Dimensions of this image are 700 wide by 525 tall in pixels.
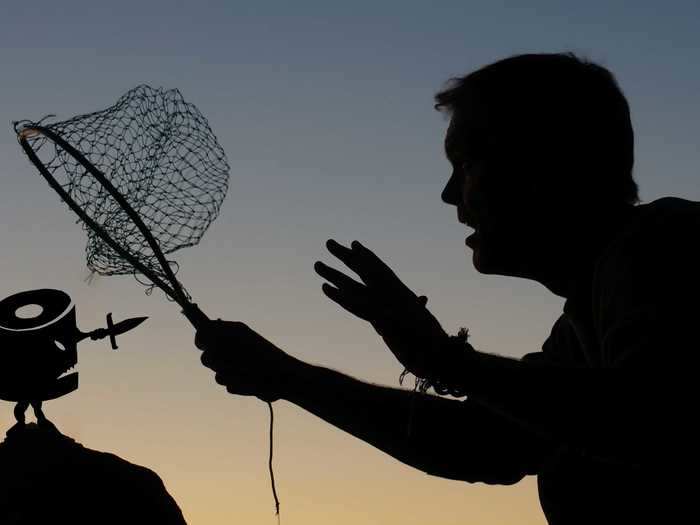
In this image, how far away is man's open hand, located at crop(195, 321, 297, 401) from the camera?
3980 millimetres

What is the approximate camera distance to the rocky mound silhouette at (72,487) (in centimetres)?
403

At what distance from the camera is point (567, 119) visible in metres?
3.70

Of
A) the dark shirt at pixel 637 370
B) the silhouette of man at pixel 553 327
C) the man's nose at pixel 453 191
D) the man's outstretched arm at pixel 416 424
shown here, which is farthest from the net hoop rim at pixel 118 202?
the dark shirt at pixel 637 370

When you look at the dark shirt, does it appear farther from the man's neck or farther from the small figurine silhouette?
the small figurine silhouette

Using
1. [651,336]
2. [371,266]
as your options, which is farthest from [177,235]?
[651,336]

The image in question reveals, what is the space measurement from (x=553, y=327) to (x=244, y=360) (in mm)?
1261

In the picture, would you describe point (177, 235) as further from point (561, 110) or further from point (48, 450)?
point (561, 110)

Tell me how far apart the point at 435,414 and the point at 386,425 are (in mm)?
208

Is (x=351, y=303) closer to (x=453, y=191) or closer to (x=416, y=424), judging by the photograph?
(x=453, y=191)

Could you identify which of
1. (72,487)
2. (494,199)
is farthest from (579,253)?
(72,487)

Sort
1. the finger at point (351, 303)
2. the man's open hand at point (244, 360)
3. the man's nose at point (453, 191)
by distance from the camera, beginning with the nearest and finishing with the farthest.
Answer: the finger at point (351, 303) → the man's nose at point (453, 191) → the man's open hand at point (244, 360)

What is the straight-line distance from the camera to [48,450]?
4219mm

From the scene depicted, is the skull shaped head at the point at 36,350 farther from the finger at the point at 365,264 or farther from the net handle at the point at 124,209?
the finger at the point at 365,264

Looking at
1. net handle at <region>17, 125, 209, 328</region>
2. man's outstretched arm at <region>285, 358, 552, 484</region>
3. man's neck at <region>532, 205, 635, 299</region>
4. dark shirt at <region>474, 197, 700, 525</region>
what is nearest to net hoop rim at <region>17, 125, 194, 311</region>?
net handle at <region>17, 125, 209, 328</region>
